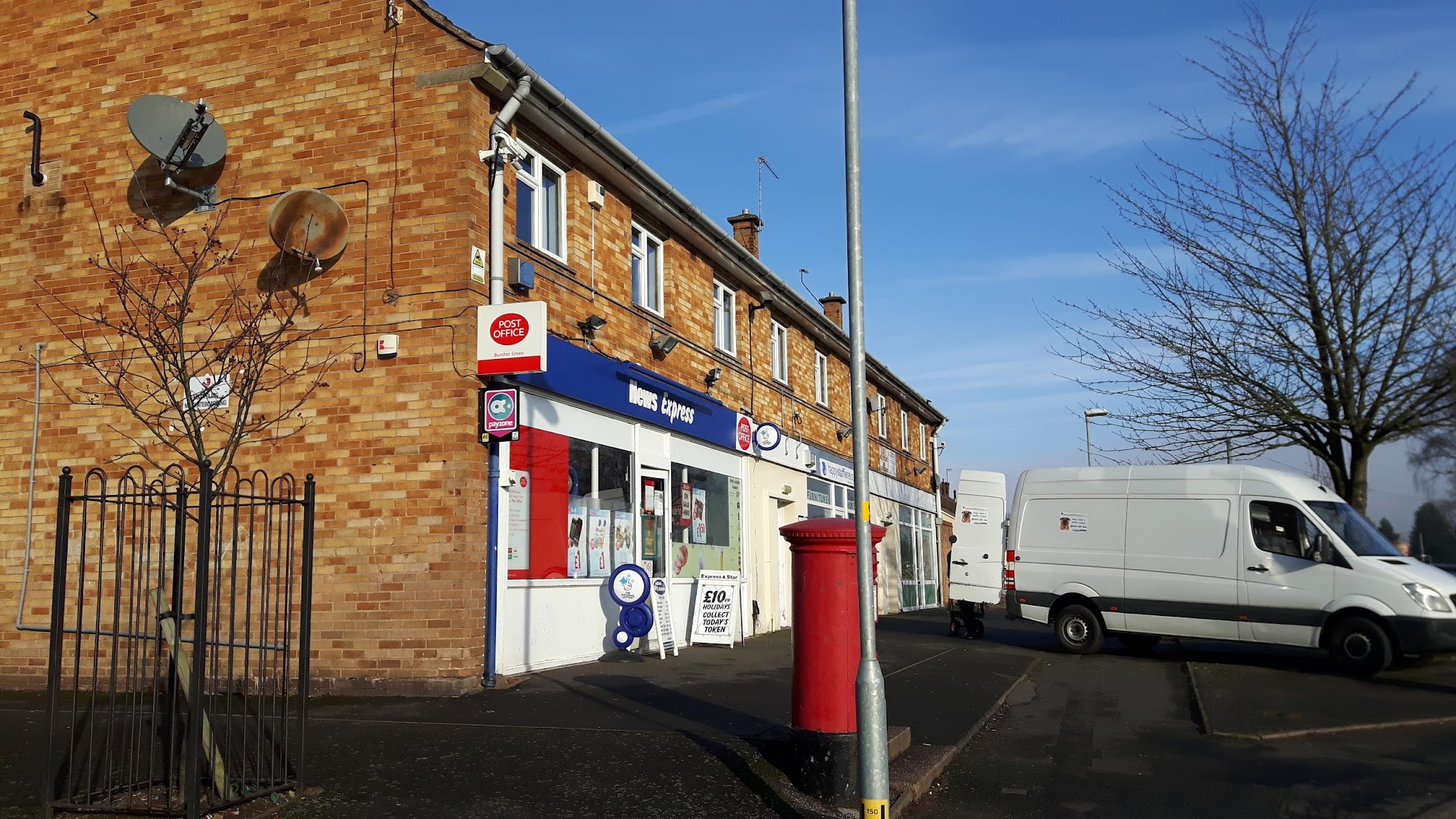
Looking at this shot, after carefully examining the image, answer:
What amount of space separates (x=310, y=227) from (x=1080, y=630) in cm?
1103

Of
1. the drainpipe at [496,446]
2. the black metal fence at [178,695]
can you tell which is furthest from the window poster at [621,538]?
the black metal fence at [178,695]

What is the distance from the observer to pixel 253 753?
292 inches

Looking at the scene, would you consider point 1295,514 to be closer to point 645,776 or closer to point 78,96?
point 645,776

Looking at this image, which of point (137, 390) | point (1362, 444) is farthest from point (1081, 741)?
point (137, 390)

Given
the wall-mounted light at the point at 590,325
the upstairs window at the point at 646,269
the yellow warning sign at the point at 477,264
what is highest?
the upstairs window at the point at 646,269

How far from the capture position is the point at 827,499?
2300cm

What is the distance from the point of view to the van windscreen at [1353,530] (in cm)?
1330

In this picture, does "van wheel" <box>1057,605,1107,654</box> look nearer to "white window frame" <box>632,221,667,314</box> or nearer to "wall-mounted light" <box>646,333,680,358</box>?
"wall-mounted light" <box>646,333,680,358</box>

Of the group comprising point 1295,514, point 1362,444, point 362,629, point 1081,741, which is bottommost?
point 1081,741

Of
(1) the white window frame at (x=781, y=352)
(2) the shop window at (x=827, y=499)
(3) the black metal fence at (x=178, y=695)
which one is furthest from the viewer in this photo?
(2) the shop window at (x=827, y=499)

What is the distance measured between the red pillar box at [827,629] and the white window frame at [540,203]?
6.72 meters

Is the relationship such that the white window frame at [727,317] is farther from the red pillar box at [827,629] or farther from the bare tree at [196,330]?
the red pillar box at [827,629]

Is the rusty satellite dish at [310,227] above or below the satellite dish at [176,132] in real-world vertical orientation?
below

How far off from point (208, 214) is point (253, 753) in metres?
6.70
